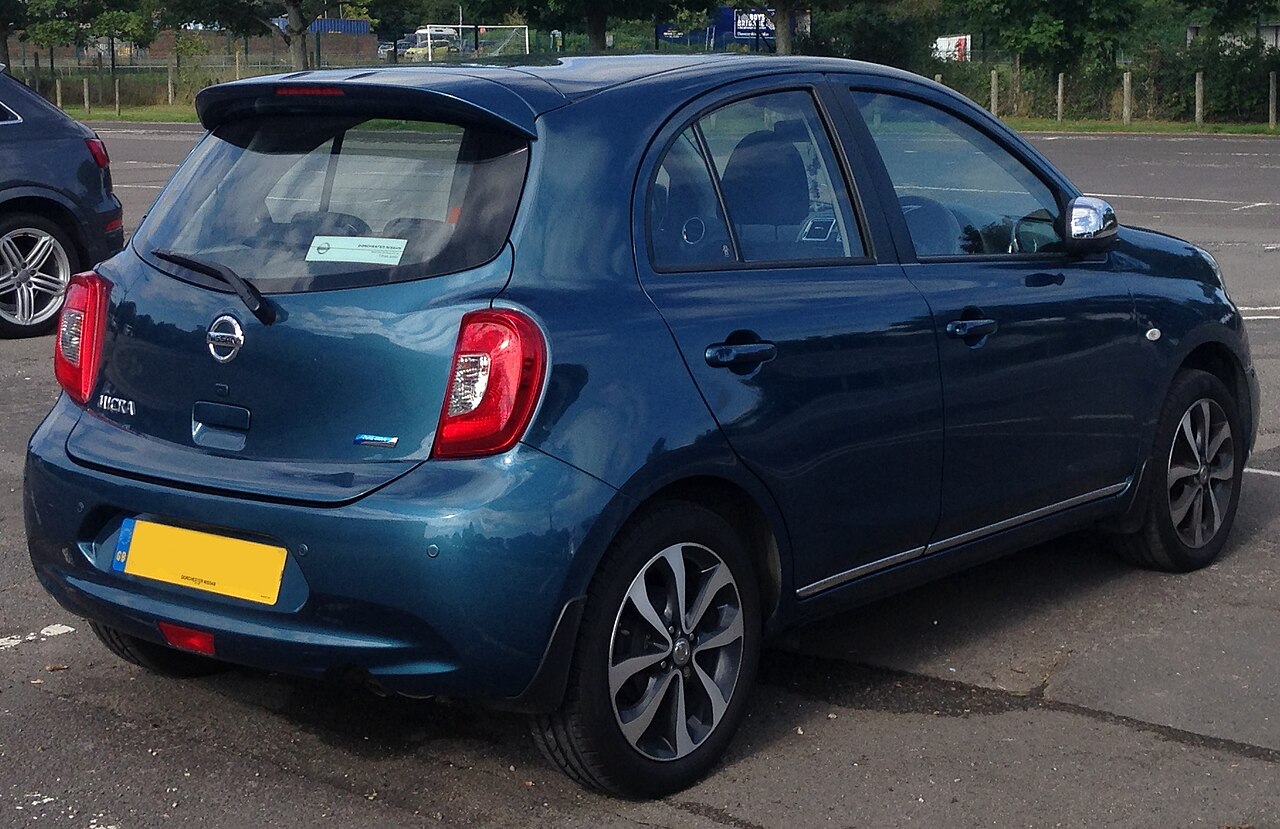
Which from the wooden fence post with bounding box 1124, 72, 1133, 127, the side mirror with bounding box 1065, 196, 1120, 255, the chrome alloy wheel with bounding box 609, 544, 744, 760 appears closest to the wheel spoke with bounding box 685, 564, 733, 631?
the chrome alloy wheel with bounding box 609, 544, 744, 760

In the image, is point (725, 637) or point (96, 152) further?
point (96, 152)

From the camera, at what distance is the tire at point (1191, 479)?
5.49 meters

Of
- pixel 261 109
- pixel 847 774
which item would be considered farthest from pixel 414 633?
pixel 261 109

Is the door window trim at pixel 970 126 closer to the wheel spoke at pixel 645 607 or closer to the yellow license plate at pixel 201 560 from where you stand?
the wheel spoke at pixel 645 607

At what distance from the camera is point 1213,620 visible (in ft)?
17.3

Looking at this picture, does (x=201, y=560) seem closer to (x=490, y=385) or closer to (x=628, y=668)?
(x=490, y=385)

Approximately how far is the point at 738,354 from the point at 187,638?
1.38 m

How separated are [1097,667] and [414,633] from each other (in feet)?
7.09

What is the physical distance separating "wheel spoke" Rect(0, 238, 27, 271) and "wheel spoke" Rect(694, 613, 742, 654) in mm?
7714

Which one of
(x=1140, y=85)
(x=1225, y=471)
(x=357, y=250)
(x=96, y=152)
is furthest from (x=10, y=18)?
(x=357, y=250)

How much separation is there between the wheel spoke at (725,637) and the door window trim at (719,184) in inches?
32.3

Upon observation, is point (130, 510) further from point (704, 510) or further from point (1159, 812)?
point (1159, 812)

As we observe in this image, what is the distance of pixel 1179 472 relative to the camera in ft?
18.3

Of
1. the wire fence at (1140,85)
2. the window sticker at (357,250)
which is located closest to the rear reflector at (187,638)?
the window sticker at (357,250)
